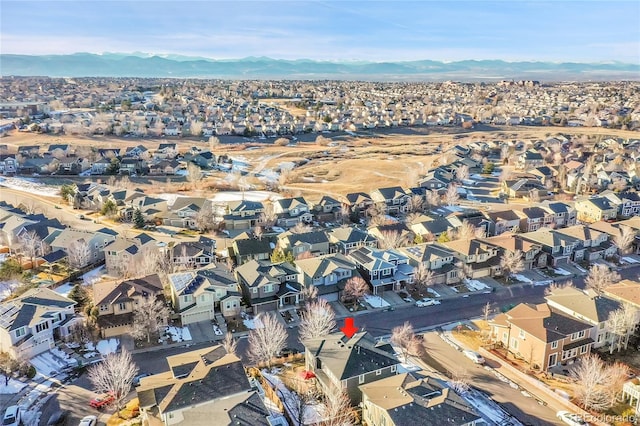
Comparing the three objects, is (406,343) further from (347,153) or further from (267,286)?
(347,153)

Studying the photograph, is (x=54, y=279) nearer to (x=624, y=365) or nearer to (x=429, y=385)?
(x=429, y=385)

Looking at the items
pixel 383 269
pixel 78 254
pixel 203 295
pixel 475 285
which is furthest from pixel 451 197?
pixel 78 254

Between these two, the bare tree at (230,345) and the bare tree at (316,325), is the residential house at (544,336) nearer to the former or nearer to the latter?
the bare tree at (316,325)

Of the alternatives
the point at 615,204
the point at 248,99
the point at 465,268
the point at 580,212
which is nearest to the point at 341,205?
the point at 465,268

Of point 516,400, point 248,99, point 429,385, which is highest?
point 248,99

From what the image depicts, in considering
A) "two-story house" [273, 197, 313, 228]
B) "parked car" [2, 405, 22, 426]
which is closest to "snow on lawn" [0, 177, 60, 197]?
"two-story house" [273, 197, 313, 228]

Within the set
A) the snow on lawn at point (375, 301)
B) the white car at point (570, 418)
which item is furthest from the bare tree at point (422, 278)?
the white car at point (570, 418)

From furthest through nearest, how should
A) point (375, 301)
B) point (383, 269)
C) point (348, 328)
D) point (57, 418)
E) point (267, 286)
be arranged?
1. point (383, 269)
2. point (375, 301)
3. point (267, 286)
4. point (348, 328)
5. point (57, 418)
